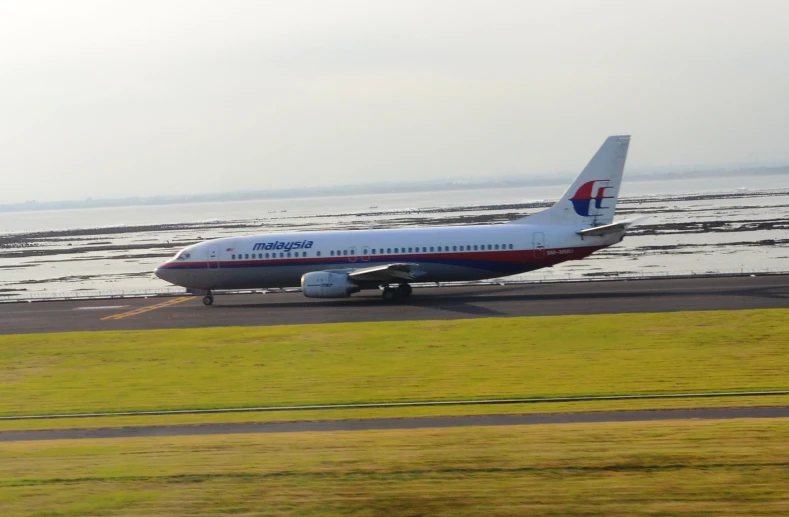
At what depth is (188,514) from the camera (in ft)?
44.5

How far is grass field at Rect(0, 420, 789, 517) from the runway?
2090cm

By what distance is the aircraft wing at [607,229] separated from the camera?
44125 mm

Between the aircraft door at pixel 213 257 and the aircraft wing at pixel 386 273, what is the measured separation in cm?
804

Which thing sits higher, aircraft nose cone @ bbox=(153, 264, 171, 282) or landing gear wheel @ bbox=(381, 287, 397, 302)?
aircraft nose cone @ bbox=(153, 264, 171, 282)

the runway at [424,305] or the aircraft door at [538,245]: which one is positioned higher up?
the aircraft door at [538,245]

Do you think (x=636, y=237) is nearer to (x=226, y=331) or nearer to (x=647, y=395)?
(x=226, y=331)

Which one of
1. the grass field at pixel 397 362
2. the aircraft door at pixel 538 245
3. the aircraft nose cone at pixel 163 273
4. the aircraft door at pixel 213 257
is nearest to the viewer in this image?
the grass field at pixel 397 362

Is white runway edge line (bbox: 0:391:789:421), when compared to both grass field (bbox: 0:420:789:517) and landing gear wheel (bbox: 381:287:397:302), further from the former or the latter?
landing gear wheel (bbox: 381:287:397:302)

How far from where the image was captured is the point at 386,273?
149ft

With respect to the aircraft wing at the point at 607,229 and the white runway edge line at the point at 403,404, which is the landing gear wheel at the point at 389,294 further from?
the white runway edge line at the point at 403,404

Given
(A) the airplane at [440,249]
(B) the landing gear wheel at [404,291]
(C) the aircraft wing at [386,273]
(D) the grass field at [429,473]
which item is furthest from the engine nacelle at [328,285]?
(D) the grass field at [429,473]

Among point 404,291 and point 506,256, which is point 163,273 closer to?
point 404,291

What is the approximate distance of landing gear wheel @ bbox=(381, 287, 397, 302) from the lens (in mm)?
46531

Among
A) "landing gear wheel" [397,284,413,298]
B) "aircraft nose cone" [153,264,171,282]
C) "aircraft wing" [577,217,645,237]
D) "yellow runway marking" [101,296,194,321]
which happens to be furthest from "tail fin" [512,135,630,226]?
"yellow runway marking" [101,296,194,321]
